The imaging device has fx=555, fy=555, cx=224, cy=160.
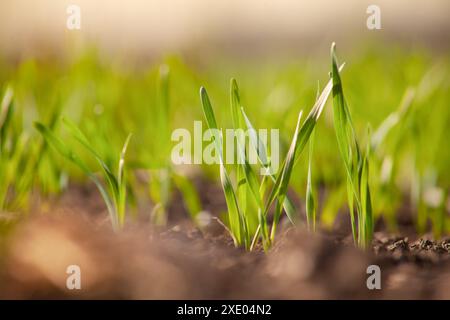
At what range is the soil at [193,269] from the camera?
0.70 m

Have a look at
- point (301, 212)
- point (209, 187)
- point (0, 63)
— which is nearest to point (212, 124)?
point (301, 212)

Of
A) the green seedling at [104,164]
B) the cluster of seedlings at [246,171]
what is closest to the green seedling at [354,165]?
the cluster of seedlings at [246,171]

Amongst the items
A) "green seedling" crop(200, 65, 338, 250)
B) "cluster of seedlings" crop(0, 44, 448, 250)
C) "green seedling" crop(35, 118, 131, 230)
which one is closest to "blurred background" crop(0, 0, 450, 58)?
"cluster of seedlings" crop(0, 44, 448, 250)

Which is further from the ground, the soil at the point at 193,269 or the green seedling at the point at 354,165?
the green seedling at the point at 354,165

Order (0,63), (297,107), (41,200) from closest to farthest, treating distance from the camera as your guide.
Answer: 1. (41,200)
2. (297,107)
3. (0,63)

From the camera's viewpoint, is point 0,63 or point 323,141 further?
point 0,63

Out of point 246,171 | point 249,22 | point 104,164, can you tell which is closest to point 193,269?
point 246,171

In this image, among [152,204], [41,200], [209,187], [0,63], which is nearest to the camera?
[41,200]

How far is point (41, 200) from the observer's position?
49.4 inches

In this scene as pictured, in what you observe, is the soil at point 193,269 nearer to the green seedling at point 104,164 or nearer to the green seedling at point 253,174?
the green seedling at point 253,174

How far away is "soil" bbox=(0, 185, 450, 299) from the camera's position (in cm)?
70

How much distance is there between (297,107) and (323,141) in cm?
17

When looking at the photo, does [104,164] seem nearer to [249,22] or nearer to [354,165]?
[354,165]
